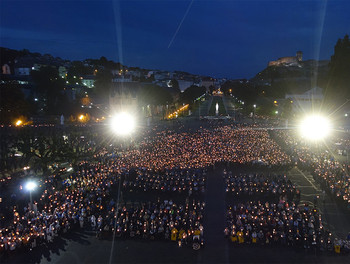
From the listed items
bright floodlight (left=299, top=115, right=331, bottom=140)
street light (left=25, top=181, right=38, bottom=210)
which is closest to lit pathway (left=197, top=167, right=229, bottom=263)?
street light (left=25, top=181, right=38, bottom=210)

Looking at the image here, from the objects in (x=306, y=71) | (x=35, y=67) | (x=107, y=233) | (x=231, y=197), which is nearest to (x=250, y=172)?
(x=231, y=197)

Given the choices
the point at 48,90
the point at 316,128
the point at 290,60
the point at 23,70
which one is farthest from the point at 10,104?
the point at 290,60

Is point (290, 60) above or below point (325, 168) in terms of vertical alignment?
above

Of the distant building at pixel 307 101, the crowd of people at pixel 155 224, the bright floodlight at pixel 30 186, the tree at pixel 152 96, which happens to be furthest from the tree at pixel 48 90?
the distant building at pixel 307 101

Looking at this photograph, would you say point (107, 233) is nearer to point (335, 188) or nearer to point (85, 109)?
point (335, 188)

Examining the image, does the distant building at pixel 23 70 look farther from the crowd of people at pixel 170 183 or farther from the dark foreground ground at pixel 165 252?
the dark foreground ground at pixel 165 252

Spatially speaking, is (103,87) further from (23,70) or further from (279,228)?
(279,228)

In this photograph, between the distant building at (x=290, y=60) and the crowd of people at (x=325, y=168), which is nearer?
the crowd of people at (x=325, y=168)
